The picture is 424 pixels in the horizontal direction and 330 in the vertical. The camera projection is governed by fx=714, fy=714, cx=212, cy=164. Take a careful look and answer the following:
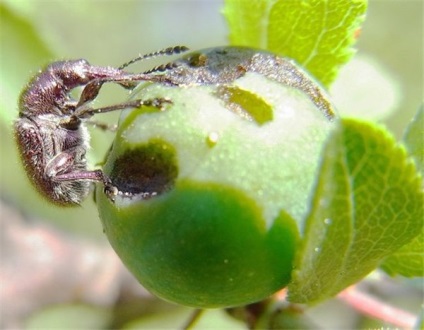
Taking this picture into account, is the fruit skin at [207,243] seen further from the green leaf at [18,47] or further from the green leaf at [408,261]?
the green leaf at [18,47]

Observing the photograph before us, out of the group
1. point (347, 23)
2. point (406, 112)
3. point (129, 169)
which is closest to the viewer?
point (129, 169)

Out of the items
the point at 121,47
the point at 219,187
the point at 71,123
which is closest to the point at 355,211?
the point at 219,187

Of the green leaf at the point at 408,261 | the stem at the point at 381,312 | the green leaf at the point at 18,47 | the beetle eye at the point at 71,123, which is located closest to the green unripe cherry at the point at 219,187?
the green leaf at the point at 408,261

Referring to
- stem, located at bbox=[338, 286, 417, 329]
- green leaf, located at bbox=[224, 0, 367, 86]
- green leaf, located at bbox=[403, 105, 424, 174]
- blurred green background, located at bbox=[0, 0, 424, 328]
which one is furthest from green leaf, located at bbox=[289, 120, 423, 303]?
blurred green background, located at bbox=[0, 0, 424, 328]

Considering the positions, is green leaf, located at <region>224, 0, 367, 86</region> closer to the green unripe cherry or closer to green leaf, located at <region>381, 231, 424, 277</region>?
the green unripe cherry

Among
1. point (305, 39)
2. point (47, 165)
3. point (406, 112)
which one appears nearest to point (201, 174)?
point (305, 39)

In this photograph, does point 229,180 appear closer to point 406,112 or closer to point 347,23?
point 347,23
